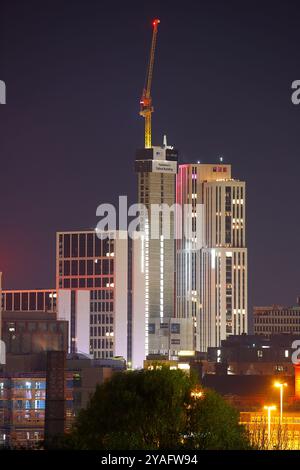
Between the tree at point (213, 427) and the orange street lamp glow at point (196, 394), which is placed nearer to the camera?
the tree at point (213, 427)

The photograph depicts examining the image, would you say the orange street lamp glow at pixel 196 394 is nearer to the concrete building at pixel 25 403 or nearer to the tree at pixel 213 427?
the tree at pixel 213 427

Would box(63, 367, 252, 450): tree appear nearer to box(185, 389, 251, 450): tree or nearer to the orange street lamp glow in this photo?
box(185, 389, 251, 450): tree

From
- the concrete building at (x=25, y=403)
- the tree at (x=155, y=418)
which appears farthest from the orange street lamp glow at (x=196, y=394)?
the concrete building at (x=25, y=403)

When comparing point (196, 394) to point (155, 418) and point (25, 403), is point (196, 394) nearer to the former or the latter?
point (155, 418)

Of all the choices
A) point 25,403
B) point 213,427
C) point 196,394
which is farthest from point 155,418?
point 25,403

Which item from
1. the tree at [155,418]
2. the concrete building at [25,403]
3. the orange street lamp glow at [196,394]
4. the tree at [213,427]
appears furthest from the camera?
the concrete building at [25,403]

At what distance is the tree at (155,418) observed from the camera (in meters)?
75.6

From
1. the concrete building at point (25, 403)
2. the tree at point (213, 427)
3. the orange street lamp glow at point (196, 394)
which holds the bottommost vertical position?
the tree at point (213, 427)

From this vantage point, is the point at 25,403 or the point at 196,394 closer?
the point at 196,394

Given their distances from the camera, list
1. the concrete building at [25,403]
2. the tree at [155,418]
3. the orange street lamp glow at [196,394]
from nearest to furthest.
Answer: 1. the tree at [155,418]
2. the orange street lamp glow at [196,394]
3. the concrete building at [25,403]

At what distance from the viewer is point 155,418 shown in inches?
3014
